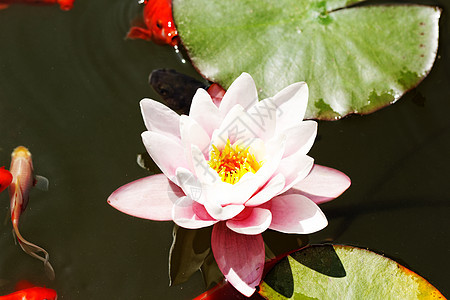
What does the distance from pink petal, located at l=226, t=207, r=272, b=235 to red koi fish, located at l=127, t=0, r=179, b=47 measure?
3.96ft

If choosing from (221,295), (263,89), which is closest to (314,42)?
(263,89)

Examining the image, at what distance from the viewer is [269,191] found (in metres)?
1.71

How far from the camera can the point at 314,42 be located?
2307 mm

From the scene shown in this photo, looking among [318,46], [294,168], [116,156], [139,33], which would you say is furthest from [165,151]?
[139,33]

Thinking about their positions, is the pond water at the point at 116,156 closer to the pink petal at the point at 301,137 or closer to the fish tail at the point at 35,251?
the fish tail at the point at 35,251

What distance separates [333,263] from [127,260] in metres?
0.88

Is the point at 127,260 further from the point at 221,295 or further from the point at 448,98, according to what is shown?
the point at 448,98

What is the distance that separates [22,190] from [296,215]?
122cm

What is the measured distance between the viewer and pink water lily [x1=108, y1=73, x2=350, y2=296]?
1716 millimetres

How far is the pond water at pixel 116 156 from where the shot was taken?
2082 mm

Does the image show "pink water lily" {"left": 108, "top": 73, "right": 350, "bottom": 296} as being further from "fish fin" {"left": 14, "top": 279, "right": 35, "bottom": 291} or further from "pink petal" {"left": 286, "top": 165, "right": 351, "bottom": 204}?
"fish fin" {"left": 14, "top": 279, "right": 35, "bottom": 291}

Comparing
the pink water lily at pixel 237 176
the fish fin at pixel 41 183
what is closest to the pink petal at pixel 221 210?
the pink water lily at pixel 237 176

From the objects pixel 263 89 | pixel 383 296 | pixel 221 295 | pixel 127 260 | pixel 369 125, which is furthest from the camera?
pixel 369 125

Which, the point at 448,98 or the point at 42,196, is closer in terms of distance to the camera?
the point at 42,196
